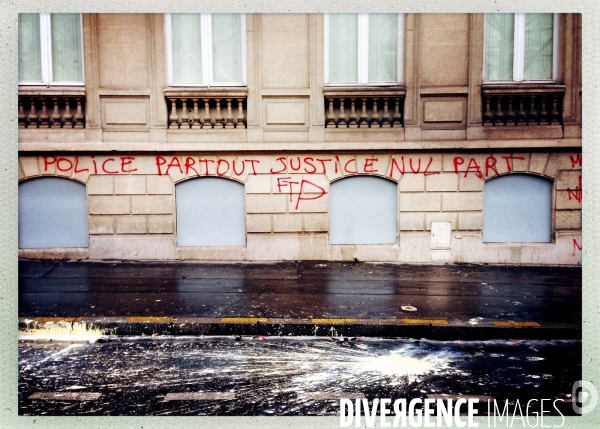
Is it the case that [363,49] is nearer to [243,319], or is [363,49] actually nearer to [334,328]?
[334,328]

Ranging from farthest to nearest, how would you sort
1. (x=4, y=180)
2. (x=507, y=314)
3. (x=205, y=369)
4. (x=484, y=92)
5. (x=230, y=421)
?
(x=484, y=92), (x=507, y=314), (x=205, y=369), (x=4, y=180), (x=230, y=421)

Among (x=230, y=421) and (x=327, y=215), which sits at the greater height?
(x=327, y=215)

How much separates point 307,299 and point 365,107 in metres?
3.79

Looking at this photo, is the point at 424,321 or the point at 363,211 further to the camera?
the point at 363,211

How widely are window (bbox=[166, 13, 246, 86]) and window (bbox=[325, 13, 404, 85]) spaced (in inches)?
58.9

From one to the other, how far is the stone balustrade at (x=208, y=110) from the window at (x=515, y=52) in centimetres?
417

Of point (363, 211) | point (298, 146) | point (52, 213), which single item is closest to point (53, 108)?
point (52, 213)

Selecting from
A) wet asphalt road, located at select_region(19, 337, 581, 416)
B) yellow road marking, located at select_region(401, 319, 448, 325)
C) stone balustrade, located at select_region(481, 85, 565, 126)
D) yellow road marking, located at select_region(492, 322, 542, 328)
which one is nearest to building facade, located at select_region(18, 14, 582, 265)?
stone balustrade, located at select_region(481, 85, 565, 126)

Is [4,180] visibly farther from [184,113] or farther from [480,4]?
[184,113]

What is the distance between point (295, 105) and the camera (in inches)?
359

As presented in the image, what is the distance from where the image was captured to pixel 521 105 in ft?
29.3

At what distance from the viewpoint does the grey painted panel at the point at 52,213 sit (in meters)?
8.91

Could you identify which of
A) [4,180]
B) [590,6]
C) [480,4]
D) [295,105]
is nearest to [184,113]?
[295,105]

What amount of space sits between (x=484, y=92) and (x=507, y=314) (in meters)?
4.14
